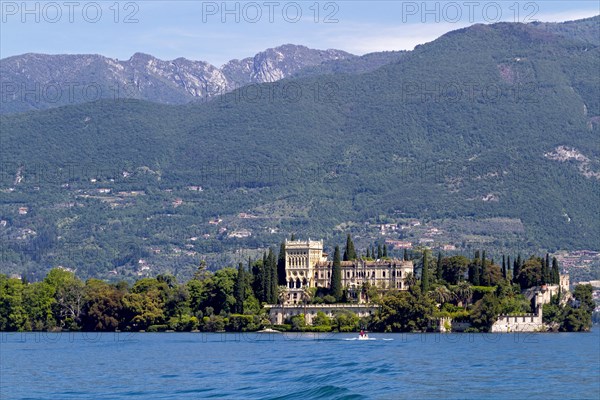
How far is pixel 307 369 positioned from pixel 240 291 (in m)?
73.7

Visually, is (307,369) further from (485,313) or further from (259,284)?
(259,284)

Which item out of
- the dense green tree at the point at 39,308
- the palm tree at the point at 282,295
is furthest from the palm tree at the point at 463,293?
the dense green tree at the point at 39,308

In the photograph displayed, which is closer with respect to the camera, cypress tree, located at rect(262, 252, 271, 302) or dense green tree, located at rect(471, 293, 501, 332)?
dense green tree, located at rect(471, 293, 501, 332)

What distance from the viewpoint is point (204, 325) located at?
6284 inches

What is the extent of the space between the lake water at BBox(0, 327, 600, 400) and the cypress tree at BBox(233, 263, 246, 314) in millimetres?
26469

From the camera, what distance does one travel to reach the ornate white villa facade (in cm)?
17025

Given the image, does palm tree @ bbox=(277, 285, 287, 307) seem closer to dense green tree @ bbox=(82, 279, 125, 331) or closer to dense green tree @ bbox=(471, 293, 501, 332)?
dense green tree @ bbox=(82, 279, 125, 331)

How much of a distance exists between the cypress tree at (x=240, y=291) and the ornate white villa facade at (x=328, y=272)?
9.04 meters

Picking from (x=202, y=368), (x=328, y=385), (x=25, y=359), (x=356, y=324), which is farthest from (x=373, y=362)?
(x=356, y=324)

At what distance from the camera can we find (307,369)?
275 ft

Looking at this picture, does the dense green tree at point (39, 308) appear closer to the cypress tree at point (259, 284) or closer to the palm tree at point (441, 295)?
the cypress tree at point (259, 284)

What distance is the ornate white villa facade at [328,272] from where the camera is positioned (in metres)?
170

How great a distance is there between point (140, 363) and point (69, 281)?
74.1 metres

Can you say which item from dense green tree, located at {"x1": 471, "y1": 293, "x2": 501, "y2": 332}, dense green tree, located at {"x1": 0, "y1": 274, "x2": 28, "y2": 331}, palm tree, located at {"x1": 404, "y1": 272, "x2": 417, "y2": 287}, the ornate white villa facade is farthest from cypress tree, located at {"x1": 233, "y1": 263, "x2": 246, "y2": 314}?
dense green tree, located at {"x1": 0, "y1": 274, "x2": 28, "y2": 331}
